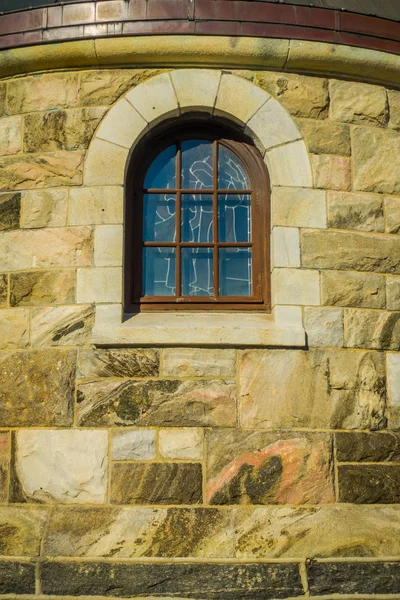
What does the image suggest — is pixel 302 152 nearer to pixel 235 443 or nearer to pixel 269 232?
pixel 269 232

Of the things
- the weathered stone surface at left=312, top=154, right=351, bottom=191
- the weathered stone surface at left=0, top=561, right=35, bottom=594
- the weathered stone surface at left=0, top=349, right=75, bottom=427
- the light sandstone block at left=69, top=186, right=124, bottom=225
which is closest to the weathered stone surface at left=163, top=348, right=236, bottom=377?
the weathered stone surface at left=0, top=349, right=75, bottom=427

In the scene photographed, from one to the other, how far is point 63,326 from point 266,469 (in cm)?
162

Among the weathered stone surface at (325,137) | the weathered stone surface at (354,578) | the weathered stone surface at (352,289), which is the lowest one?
the weathered stone surface at (354,578)

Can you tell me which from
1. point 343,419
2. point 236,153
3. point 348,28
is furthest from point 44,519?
point 348,28

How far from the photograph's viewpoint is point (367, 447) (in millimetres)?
5078

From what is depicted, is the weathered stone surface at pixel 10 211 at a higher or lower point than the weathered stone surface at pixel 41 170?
lower

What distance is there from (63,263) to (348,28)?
8.55ft

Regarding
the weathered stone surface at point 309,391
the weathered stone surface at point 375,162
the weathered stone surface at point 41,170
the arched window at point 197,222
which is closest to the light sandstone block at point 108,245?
the arched window at point 197,222

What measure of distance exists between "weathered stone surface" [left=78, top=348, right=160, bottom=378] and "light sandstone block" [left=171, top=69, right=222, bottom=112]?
1741 millimetres

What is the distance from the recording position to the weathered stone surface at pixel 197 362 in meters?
5.04

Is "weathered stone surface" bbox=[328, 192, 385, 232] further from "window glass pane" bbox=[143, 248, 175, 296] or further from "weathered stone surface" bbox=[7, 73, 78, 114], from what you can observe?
"weathered stone surface" bbox=[7, 73, 78, 114]

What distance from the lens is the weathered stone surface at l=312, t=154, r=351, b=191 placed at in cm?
540

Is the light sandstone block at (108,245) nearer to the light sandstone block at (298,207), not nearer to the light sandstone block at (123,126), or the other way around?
the light sandstone block at (123,126)

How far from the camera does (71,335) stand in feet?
16.9
